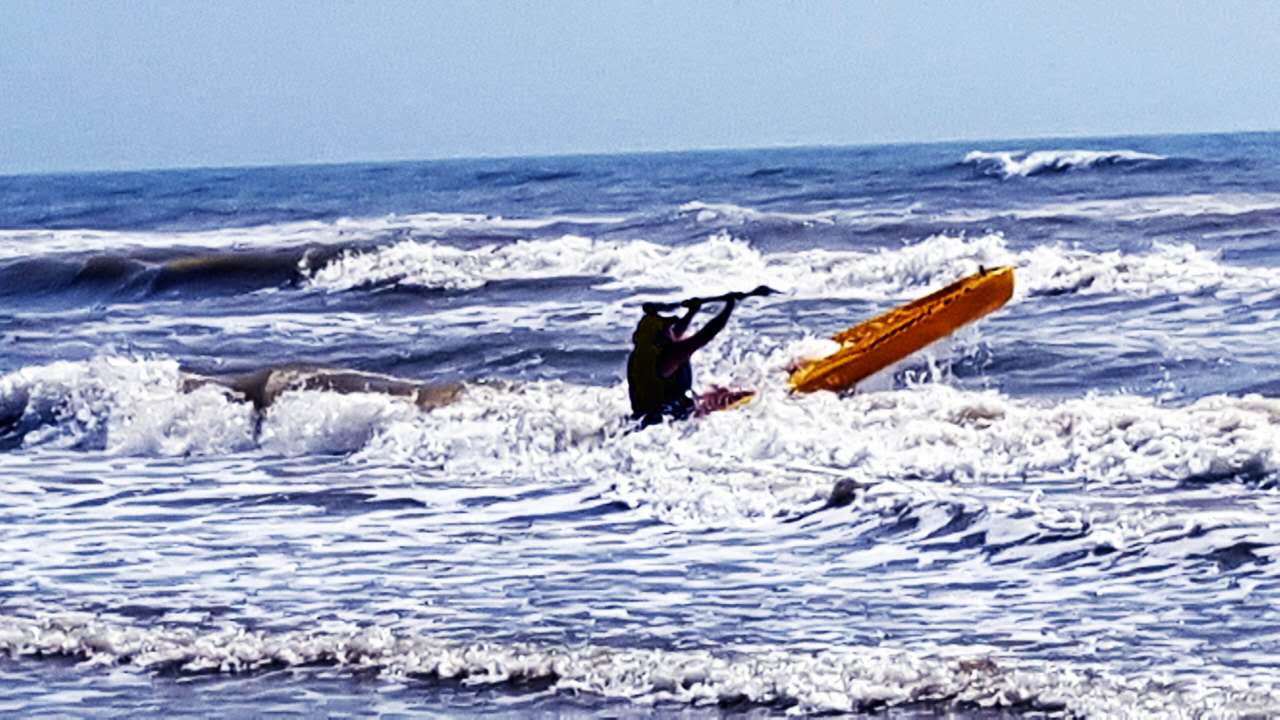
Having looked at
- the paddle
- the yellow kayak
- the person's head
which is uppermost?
the paddle

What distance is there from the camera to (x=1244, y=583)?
29.5 ft

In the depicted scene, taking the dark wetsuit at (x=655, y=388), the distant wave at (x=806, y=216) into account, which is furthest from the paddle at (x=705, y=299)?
the distant wave at (x=806, y=216)

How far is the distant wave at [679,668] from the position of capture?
24.2 ft

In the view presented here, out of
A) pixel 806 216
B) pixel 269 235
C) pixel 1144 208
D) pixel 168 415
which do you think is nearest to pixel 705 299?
pixel 168 415

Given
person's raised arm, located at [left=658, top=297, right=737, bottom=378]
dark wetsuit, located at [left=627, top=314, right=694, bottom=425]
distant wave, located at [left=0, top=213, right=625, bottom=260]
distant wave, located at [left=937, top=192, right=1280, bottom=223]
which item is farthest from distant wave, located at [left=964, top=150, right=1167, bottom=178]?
person's raised arm, located at [left=658, top=297, right=737, bottom=378]

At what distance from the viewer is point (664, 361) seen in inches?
523

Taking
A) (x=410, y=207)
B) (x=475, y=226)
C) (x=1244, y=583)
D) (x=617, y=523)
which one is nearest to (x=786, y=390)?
(x=617, y=523)

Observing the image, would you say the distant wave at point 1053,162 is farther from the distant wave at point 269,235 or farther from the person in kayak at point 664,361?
the person in kayak at point 664,361

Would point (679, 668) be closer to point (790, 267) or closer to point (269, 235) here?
point (790, 267)

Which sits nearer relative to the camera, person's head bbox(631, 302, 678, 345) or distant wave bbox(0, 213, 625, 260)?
person's head bbox(631, 302, 678, 345)

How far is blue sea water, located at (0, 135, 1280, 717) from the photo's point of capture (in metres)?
7.99

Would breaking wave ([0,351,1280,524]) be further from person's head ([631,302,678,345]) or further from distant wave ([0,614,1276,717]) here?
distant wave ([0,614,1276,717])

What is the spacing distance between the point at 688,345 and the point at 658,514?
1.90 meters

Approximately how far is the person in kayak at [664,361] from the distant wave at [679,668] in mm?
4424
